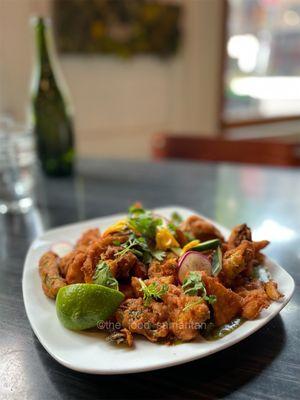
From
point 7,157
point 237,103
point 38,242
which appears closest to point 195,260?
point 38,242

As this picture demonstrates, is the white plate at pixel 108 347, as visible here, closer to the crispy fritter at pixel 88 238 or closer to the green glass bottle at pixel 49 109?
the crispy fritter at pixel 88 238

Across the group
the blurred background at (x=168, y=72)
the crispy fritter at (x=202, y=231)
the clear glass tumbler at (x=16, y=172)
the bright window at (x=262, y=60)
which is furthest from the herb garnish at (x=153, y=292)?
the bright window at (x=262, y=60)

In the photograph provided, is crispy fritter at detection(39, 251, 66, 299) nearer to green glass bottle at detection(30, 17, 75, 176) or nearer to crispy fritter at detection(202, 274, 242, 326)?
crispy fritter at detection(202, 274, 242, 326)

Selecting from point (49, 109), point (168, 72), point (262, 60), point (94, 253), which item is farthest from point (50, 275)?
point (262, 60)

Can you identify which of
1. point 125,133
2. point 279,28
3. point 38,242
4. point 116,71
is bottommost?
point 125,133

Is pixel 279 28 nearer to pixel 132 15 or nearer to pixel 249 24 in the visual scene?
pixel 249 24

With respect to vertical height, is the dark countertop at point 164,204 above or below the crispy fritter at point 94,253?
below

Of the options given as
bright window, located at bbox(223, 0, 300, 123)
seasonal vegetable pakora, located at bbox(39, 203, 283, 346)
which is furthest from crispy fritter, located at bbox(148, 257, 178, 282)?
bright window, located at bbox(223, 0, 300, 123)
